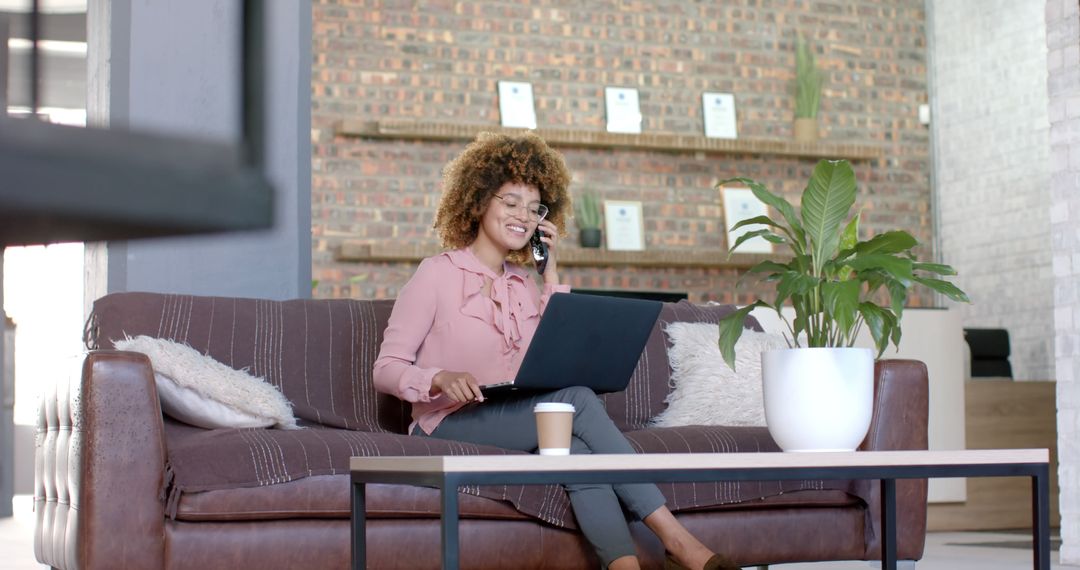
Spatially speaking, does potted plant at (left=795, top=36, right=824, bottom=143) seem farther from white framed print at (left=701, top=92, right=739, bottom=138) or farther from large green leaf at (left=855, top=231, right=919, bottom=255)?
large green leaf at (left=855, top=231, right=919, bottom=255)

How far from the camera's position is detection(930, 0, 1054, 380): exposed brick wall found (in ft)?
22.5

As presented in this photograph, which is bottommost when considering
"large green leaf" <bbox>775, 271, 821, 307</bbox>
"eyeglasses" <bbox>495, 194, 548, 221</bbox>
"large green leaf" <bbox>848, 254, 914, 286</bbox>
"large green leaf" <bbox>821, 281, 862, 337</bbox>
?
"large green leaf" <bbox>821, 281, 862, 337</bbox>

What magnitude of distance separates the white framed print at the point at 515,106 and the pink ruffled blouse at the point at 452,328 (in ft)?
12.6

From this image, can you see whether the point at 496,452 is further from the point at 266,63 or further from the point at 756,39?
the point at 756,39

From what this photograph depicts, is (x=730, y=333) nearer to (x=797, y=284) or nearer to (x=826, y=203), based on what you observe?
(x=797, y=284)

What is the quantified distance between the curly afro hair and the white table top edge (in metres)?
1.06

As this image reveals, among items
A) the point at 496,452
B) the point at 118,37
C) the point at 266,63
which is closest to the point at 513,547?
the point at 496,452

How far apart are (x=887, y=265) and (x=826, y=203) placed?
0.17 m

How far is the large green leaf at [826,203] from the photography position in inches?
95.5

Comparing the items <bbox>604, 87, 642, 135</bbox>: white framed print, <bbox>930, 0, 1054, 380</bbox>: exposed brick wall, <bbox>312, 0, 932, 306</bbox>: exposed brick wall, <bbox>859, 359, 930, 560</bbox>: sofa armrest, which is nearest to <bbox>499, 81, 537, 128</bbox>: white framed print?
<bbox>312, 0, 932, 306</bbox>: exposed brick wall

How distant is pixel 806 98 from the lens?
7312 mm

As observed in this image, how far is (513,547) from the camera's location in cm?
271

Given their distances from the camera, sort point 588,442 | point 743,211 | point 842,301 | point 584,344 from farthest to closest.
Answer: point 743,211 → point 588,442 → point 584,344 → point 842,301

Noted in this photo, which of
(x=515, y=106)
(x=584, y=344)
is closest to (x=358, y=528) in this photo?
(x=584, y=344)
